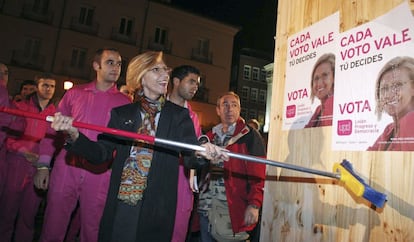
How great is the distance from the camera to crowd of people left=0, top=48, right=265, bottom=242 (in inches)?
97.9

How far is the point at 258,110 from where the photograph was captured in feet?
143

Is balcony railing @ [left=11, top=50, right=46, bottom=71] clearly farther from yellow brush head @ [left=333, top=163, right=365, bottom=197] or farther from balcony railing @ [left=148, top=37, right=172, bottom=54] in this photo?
yellow brush head @ [left=333, top=163, right=365, bottom=197]

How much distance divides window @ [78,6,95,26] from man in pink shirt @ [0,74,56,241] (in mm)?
19163

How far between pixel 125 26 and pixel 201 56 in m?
6.13

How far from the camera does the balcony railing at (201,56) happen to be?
25.7m

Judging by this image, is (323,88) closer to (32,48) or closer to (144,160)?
(144,160)

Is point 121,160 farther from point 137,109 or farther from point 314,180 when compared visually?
point 314,180

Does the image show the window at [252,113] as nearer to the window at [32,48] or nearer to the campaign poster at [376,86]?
the window at [32,48]

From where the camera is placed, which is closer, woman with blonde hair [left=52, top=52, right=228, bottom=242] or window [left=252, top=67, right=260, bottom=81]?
woman with blonde hair [left=52, top=52, right=228, bottom=242]

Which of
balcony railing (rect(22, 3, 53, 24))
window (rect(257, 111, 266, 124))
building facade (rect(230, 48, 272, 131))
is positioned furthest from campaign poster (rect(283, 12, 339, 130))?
window (rect(257, 111, 266, 124))

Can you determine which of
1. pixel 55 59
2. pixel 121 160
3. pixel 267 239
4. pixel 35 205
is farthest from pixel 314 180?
pixel 55 59

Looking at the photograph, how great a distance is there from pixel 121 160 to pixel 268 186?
1.45 m

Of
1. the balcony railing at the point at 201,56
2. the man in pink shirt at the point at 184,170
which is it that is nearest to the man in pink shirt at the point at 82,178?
the man in pink shirt at the point at 184,170

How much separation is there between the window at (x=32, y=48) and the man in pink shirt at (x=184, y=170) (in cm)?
1973
